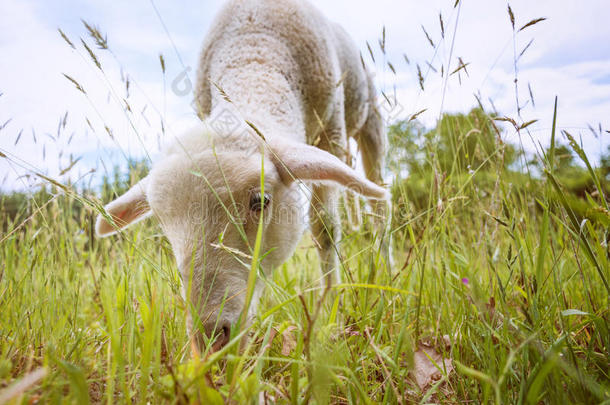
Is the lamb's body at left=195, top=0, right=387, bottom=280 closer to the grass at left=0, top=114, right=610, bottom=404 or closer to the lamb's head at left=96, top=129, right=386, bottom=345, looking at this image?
the lamb's head at left=96, top=129, right=386, bottom=345

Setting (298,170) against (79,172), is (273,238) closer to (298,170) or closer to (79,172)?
(298,170)

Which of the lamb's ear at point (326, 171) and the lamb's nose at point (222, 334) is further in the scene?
the lamb's ear at point (326, 171)

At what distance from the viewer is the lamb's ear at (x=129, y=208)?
206 centimetres

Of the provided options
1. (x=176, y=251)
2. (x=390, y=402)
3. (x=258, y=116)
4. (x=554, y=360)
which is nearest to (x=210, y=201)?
(x=176, y=251)

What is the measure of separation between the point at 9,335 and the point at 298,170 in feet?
4.63

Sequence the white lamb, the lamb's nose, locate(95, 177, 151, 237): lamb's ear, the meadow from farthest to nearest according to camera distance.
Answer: locate(95, 177, 151, 237): lamb's ear
the white lamb
the lamb's nose
the meadow

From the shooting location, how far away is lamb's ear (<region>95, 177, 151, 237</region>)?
2.06 metres

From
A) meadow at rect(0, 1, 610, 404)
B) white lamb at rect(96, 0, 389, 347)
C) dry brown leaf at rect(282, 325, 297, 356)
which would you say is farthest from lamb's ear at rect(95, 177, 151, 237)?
dry brown leaf at rect(282, 325, 297, 356)

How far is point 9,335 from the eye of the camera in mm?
1383

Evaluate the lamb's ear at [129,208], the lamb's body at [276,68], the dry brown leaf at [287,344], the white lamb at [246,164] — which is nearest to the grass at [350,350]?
the dry brown leaf at [287,344]

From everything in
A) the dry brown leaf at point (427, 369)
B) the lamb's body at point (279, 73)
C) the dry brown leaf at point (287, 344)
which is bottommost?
the dry brown leaf at point (427, 369)

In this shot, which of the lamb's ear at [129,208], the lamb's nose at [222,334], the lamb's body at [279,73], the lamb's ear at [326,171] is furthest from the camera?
the lamb's body at [279,73]

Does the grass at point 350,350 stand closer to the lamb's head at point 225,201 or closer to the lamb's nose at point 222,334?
the lamb's nose at point 222,334

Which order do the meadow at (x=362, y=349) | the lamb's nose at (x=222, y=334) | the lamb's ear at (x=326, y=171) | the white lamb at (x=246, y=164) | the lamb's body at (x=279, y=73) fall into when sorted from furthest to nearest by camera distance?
the lamb's body at (x=279, y=73)
the lamb's ear at (x=326, y=171)
the white lamb at (x=246, y=164)
the lamb's nose at (x=222, y=334)
the meadow at (x=362, y=349)
